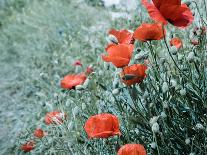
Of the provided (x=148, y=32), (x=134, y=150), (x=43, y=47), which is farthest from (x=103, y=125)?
(x=43, y=47)

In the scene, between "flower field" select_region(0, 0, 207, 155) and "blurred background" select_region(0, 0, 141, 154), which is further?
"blurred background" select_region(0, 0, 141, 154)

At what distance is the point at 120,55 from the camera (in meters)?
1.55

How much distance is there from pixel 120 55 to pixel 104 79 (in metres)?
1.14

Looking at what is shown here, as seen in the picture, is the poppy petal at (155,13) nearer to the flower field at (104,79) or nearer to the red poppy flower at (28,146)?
the flower field at (104,79)

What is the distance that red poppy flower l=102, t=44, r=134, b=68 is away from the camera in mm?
1538

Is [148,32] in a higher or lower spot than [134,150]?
higher

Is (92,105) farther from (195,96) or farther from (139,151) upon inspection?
(139,151)

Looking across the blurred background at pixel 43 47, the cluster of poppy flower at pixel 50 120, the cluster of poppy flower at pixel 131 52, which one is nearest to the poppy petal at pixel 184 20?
the cluster of poppy flower at pixel 131 52

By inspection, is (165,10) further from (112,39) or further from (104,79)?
(104,79)

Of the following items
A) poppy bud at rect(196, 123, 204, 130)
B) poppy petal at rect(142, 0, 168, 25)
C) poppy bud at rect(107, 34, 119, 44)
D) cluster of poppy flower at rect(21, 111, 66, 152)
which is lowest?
cluster of poppy flower at rect(21, 111, 66, 152)

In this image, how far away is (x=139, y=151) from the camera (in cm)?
132

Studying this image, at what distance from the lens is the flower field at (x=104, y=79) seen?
5.23 ft

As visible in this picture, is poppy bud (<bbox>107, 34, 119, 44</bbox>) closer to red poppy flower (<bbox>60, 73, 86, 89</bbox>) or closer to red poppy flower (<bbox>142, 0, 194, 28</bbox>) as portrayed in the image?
red poppy flower (<bbox>142, 0, 194, 28</bbox>)

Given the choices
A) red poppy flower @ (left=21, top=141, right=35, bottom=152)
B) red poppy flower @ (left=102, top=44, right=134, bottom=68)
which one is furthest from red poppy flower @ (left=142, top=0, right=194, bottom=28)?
red poppy flower @ (left=21, top=141, right=35, bottom=152)
